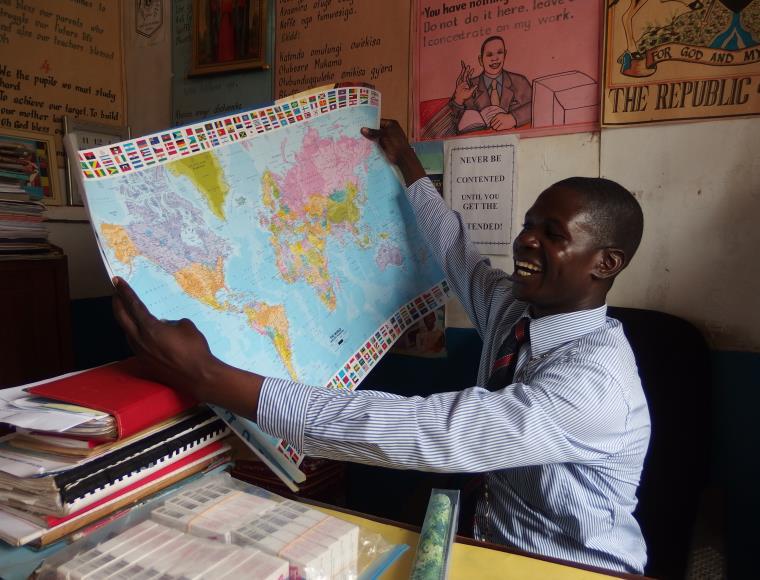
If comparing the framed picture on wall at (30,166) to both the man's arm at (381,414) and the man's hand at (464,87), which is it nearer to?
the man's arm at (381,414)

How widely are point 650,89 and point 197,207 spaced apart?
1127 millimetres

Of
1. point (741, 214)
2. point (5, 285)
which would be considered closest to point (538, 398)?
point (741, 214)

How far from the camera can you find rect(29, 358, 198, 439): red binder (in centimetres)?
73

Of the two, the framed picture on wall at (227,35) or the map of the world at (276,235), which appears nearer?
the map of the world at (276,235)

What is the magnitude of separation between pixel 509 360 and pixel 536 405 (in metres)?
0.26

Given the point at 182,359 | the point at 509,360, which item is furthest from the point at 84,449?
the point at 509,360

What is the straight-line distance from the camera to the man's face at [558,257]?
1.06 meters

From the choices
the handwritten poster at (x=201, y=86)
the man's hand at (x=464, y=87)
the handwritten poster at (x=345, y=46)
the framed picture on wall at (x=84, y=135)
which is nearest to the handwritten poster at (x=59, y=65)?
the framed picture on wall at (x=84, y=135)

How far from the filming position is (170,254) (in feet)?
2.99

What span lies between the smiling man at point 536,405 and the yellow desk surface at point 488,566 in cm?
12

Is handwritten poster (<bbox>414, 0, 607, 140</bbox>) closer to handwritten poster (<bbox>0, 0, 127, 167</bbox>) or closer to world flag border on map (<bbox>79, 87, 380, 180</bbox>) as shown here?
world flag border on map (<bbox>79, 87, 380, 180</bbox>)

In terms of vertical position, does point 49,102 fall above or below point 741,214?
above

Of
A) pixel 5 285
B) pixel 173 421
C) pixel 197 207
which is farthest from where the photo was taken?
pixel 5 285

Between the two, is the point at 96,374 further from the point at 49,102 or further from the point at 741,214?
the point at 49,102
